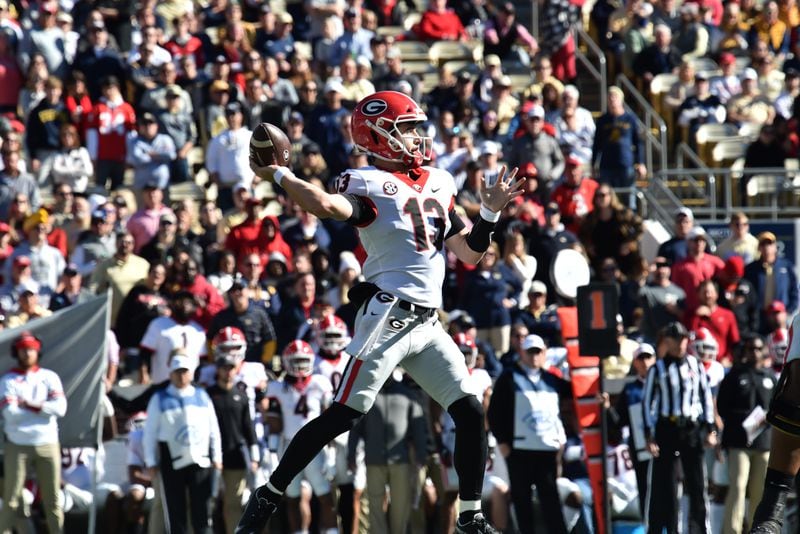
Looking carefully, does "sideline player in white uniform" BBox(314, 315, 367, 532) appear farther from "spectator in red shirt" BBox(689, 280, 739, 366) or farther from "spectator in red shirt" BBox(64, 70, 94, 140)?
"spectator in red shirt" BBox(64, 70, 94, 140)

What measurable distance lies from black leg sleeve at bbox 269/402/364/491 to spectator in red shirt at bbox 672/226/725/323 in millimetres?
8215

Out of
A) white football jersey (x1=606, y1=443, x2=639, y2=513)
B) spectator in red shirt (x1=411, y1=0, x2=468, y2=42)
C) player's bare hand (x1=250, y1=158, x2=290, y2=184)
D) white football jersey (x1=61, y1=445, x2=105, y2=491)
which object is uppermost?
spectator in red shirt (x1=411, y1=0, x2=468, y2=42)

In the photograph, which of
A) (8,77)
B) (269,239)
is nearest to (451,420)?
(269,239)

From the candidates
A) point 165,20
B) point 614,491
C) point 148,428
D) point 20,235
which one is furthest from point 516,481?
point 165,20

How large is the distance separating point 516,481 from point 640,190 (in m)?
5.27

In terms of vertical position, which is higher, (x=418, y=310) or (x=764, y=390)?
(x=418, y=310)

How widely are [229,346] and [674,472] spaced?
368 cm

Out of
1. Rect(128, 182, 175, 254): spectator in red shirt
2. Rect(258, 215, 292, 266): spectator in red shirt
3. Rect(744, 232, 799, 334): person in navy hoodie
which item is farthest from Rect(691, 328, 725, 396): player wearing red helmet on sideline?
Rect(128, 182, 175, 254): spectator in red shirt

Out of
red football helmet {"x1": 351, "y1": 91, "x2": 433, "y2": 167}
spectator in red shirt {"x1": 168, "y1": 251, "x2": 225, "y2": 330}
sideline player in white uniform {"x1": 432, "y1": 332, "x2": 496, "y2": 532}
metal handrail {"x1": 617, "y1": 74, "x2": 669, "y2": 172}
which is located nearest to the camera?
red football helmet {"x1": 351, "y1": 91, "x2": 433, "y2": 167}

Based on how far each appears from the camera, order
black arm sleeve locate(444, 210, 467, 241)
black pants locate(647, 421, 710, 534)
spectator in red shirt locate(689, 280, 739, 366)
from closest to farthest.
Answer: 1. black arm sleeve locate(444, 210, 467, 241)
2. black pants locate(647, 421, 710, 534)
3. spectator in red shirt locate(689, 280, 739, 366)

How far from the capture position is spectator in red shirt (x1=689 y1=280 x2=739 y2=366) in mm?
14758

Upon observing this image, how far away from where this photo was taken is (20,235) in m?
15.3

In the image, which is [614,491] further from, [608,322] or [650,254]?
[650,254]

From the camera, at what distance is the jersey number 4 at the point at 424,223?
7734mm
